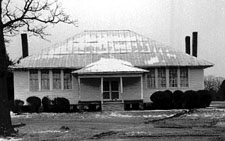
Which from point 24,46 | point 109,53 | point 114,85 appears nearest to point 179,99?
point 114,85

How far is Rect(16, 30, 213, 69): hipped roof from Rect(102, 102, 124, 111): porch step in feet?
13.4

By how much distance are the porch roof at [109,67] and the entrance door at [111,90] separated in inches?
72.5

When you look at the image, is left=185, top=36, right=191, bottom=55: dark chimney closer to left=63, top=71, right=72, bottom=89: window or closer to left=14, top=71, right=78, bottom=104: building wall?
left=14, top=71, right=78, bottom=104: building wall

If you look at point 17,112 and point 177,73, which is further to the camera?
point 177,73

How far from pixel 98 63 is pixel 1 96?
19.2m

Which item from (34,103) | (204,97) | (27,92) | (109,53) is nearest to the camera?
(34,103)

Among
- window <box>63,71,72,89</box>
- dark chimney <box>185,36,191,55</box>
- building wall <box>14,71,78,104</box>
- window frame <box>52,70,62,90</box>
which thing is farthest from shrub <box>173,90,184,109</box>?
dark chimney <box>185,36,191,55</box>

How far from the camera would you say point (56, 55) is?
40.3 m

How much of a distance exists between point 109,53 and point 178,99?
7.43m

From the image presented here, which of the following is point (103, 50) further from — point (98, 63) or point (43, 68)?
point (43, 68)

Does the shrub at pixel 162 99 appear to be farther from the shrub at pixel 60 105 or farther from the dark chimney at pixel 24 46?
the dark chimney at pixel 24 46

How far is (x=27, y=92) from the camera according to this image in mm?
39125

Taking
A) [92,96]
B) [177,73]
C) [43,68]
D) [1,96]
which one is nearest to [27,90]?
[43,68]

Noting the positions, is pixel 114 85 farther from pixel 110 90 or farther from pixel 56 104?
pixel 56 104
